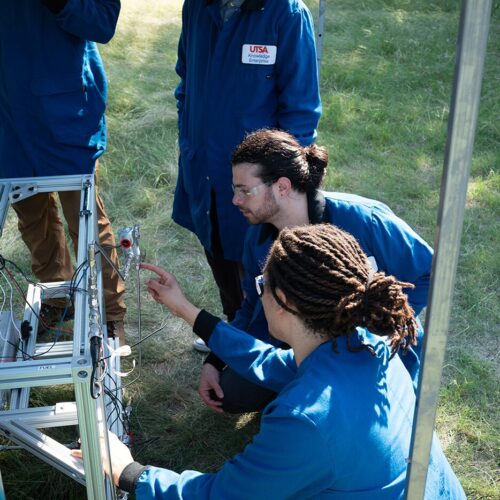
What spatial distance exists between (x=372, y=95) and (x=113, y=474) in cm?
491

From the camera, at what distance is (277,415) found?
1.57 metres

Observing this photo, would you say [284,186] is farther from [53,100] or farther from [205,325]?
[53,100]

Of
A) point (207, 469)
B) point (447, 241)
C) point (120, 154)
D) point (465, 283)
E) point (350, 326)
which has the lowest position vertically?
point (207, 469)

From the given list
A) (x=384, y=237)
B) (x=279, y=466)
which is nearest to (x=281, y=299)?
(x=279, y=466)

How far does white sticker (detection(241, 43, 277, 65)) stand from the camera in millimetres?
2627

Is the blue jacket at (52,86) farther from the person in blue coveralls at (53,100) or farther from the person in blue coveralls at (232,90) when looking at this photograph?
the person in blue coveralls at (232,90)

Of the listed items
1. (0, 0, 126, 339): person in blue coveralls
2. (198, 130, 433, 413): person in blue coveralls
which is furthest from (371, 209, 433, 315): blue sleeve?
(0, 0, 126, 339): person in blue coveralls

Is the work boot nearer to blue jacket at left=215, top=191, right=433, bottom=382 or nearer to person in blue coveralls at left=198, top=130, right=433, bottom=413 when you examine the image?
person in blue coveralls at left=198, top=130, right=433, bottom=413

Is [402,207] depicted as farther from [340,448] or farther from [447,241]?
[447,241]

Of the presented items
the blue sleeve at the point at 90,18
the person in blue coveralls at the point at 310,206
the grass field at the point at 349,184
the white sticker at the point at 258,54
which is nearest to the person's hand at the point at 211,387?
the grass field at the point at 349,184

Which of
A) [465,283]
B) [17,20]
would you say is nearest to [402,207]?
[465,283]

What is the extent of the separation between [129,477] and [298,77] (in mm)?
1547

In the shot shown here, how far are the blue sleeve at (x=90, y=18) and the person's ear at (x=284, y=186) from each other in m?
1.04

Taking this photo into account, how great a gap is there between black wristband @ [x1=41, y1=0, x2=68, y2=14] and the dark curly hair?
91 cm
